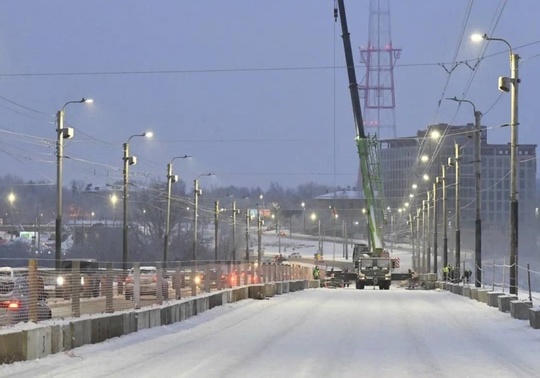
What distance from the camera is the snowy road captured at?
15.3 metres

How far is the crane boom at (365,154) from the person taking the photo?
6219cm

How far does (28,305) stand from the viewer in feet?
56.3

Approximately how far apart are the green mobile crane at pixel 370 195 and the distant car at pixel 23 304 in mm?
45047

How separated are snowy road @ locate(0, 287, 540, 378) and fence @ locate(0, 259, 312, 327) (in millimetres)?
978

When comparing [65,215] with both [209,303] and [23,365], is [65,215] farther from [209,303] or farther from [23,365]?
[23,365]

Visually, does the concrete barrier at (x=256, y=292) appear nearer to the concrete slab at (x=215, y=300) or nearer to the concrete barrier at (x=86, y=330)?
the concrete slab at (x=215, y=300)

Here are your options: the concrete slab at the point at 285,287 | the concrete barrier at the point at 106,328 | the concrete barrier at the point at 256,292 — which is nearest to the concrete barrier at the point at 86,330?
the concrete barrier at the point at 106,328

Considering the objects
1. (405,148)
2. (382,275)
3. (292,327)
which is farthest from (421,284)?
(405,148)

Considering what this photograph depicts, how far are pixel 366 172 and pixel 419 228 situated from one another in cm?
6979

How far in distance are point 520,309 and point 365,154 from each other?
35.3m

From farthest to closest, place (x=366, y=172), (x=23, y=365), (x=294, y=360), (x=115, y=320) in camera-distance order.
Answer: (x=366, y=172) → (x=115, y=320) → (x=294, y=360) → (x=23, y=365)

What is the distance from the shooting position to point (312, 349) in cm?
1900

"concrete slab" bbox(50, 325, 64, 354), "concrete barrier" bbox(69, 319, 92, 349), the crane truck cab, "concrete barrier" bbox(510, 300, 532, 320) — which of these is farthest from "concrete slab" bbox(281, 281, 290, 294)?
"concrete slab" bbox(50, 325, 64, 354)

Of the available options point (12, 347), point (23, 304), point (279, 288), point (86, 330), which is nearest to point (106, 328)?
point (86, 330)
